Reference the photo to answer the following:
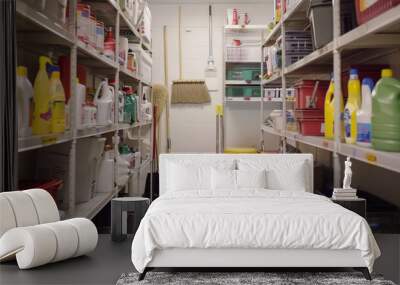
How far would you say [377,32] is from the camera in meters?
2.66

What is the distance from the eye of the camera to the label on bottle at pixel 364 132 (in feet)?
8.62

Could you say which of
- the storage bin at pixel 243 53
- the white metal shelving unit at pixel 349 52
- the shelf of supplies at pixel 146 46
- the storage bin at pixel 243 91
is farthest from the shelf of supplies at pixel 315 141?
the storage bin at pixel 243 53

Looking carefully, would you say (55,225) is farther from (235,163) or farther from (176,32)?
(176,32)

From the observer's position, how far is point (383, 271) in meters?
2.29

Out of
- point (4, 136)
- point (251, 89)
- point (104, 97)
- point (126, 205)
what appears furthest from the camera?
point (251, 89)

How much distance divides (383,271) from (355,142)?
77cm

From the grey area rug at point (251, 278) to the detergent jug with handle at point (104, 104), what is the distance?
2142 millimetres

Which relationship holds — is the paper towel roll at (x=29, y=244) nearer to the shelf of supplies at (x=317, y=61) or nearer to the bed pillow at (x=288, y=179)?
the bed pillow at (x=288, y=179)

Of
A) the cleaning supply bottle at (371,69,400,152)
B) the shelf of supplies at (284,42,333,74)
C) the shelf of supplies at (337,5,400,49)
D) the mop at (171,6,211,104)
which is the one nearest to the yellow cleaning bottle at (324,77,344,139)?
the shelf of supplies at (284,42,333,74)

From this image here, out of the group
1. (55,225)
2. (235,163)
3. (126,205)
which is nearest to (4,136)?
(55,225)

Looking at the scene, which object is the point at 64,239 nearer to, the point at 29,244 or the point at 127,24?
the point at 29,244

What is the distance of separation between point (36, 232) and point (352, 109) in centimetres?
177

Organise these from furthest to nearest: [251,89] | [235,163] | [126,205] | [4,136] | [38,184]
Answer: [251,89]
[235,163]
[38,184]
[126,205]
[4,136]

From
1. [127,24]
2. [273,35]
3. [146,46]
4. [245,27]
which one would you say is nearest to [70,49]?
[127,24]
